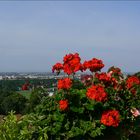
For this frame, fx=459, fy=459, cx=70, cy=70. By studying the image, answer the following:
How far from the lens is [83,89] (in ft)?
25.3

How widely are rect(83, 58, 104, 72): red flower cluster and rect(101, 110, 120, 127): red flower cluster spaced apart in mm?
1164

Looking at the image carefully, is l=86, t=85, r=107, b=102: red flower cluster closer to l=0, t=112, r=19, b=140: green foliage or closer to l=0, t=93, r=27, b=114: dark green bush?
l=0, t=112, r=19, b=140: green foliage

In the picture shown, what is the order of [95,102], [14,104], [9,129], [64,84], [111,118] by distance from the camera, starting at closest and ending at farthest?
1. [9,129]
2. [111,118]
3. [95,102]
4. [64,84]
5. [14,104]

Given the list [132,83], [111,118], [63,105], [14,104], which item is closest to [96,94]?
[111,118]

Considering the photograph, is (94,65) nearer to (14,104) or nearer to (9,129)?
(9,129)

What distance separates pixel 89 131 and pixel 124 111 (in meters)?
0.87

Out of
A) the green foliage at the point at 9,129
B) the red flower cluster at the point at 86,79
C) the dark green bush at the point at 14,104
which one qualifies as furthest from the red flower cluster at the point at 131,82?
the dark green bush at the point at 14,104

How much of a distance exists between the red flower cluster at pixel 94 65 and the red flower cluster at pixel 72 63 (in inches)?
7.3

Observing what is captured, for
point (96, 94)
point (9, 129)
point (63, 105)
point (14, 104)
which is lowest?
point (14, 104)

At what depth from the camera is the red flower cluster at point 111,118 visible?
6.98 metres

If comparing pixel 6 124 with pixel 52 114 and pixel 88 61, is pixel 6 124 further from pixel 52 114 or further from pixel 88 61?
pixel 88 61

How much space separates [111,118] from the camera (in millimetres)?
6977

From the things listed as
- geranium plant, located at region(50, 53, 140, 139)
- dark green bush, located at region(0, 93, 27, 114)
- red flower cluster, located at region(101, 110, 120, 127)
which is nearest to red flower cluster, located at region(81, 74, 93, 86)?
geranium plant, located at region(50, 53, 140, 139)

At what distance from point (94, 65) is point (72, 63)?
0.41 meters
